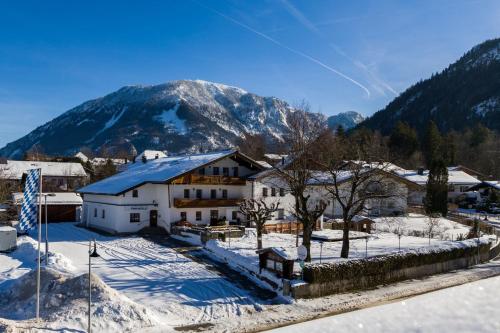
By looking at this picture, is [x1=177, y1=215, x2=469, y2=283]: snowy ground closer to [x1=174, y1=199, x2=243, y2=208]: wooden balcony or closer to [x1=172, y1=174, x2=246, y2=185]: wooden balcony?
[x1=174, y1=199, x2=243, y2=208]: wooden balcony

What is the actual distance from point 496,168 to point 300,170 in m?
84.2

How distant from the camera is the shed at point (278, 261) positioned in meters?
24.2

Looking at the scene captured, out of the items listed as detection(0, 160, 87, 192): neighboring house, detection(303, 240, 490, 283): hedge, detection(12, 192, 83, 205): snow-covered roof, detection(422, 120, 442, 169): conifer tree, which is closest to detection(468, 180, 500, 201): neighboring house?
detection(422, 120, 442, 169): conifer tree

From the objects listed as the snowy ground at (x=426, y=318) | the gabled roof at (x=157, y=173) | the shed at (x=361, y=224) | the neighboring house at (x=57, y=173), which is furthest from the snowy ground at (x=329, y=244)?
the neighboring house at (x=57, y=173)

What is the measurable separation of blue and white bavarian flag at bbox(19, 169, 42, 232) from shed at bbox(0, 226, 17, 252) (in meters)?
15.7

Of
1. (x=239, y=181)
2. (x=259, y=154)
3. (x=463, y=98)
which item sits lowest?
(x=239, y=181)

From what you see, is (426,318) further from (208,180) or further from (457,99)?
(457,99)

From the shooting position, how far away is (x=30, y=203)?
17953 millimetres

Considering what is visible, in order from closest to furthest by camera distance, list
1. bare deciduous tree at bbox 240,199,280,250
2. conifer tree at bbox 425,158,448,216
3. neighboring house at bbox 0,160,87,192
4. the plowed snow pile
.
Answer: the plowed snow pile → bare deciduous tree at bbox 240,199,280,250 → conifer tree at bbox 425,158,448,216 → neighboring house at bbox 0,160,87,192

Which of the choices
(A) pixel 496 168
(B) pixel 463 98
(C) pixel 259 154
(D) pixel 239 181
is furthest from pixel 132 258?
(B) pixel 463 98

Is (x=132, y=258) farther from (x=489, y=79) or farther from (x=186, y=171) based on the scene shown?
(x=489, y=79)

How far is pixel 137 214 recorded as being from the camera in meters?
41.5

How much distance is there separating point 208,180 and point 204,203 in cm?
248

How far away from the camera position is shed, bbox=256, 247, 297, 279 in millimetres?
24172
